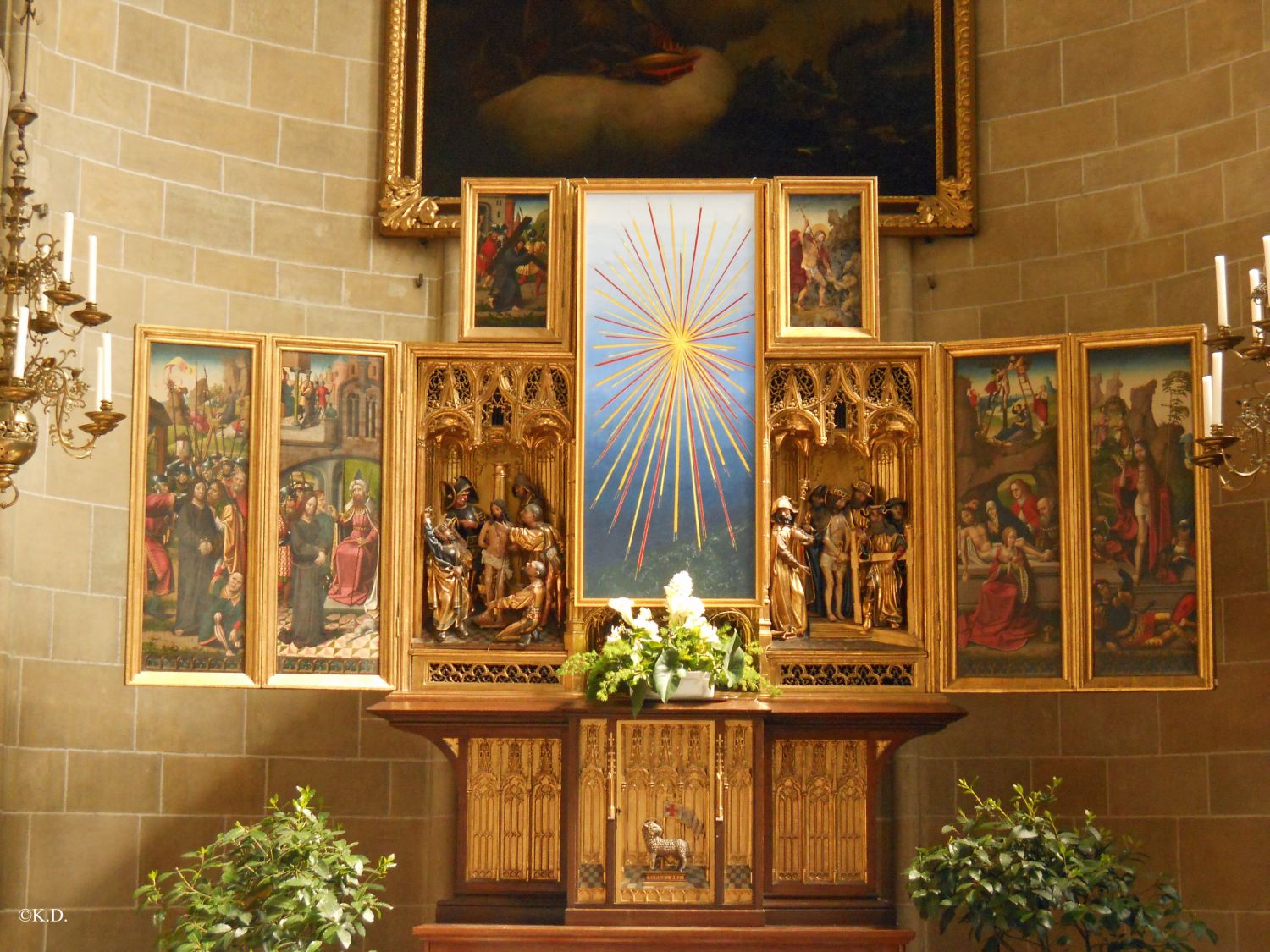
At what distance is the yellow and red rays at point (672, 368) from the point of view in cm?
1038

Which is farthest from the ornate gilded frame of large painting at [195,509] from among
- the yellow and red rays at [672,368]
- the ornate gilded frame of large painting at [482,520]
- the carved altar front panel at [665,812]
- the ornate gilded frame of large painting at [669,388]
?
the carved altar front panel at [665,812]

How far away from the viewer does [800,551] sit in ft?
34.4

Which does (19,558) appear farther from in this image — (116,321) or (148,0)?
(148,0)

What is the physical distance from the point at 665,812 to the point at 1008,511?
2.48 m

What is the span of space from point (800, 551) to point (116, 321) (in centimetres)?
442

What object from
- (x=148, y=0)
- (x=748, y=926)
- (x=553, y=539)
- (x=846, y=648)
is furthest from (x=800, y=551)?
(x=148, y=0)

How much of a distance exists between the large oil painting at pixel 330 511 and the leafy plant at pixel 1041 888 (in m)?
3.25

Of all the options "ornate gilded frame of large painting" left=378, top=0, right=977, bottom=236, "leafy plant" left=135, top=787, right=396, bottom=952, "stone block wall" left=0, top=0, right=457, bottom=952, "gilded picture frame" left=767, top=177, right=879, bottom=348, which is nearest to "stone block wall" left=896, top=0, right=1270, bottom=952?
"ornate gilded frame of large painting" left=378, top=0, right=977, bottom=236

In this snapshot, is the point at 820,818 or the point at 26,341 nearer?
the point at 26,341

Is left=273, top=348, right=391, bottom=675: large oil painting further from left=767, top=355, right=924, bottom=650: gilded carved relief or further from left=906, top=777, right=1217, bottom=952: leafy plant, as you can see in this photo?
left=906, top=777, right=1217, bottom=952: leafy plant

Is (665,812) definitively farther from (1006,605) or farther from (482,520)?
(1006,605)

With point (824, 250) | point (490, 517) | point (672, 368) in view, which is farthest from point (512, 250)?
point (824, 250)

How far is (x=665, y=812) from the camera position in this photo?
986cm

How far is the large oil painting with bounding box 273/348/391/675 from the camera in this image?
33.0ft
